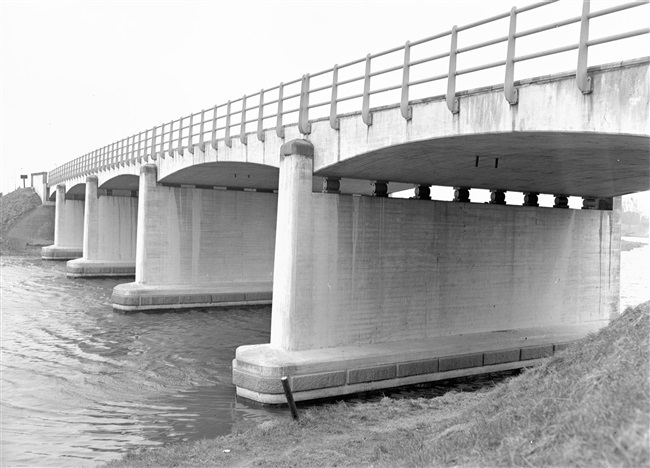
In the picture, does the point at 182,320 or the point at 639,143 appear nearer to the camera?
the point at 639,143

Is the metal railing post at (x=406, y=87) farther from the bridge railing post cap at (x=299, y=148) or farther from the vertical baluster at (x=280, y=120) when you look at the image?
the vertical baluster at (x=280, y=120)

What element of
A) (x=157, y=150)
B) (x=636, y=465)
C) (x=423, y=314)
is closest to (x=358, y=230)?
(x=423, y=314)

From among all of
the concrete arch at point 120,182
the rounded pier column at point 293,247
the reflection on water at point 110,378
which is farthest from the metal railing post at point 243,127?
the concrete arch at point 120,182

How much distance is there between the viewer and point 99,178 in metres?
43.2

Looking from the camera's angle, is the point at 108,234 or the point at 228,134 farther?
the point at 108,234

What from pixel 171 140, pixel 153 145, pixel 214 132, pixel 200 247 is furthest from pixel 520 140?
pixel 153 145

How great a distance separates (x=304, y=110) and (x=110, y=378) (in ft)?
29.7

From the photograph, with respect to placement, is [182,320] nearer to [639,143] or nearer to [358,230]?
[358,230]

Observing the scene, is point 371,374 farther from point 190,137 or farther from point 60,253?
point 60,253

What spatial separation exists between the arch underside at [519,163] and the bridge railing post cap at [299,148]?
64cm

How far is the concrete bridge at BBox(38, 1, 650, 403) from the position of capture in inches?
443

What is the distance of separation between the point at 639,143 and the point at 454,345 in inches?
336

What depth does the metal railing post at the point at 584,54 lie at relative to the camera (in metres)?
9.63

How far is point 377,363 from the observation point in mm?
16047
